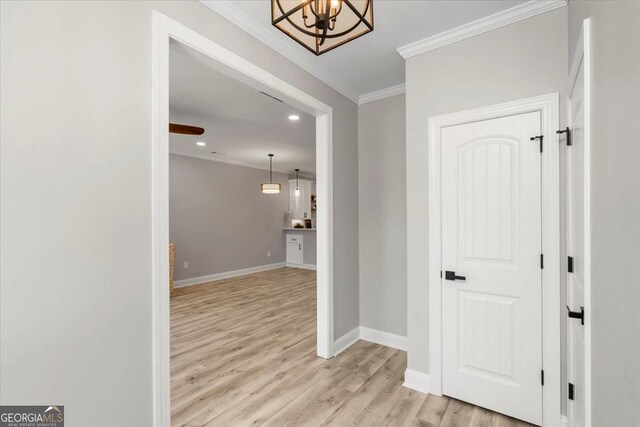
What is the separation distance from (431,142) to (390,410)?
2.00 meters

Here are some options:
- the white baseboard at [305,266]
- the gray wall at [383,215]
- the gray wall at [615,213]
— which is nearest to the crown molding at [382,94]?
the gray wall at [383,215]

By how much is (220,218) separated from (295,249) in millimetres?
2441

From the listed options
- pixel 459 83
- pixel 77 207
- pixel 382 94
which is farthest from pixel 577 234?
pixel 77 207

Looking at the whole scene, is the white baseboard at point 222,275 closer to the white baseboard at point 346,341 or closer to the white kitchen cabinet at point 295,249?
the white kitchen cabinet at point 295,249

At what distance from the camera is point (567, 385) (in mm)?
1783

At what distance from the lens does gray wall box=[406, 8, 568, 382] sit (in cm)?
189

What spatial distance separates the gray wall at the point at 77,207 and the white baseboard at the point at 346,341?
1.83 m

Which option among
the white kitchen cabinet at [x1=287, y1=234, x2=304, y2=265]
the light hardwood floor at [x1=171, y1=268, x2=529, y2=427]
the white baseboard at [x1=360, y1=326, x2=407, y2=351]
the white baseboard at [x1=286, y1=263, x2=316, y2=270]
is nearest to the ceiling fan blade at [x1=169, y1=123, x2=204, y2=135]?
the light hardwood floor at [x1=171, y1=268, x2=529, y2=427]

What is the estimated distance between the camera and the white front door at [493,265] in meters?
1.91

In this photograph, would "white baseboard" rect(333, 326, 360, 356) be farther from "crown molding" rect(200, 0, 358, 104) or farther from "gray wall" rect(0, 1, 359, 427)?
"crown molding" rect(200, 0, 358, 104)

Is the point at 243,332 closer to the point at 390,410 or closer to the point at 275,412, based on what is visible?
the point at 275,412

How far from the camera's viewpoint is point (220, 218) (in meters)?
6.81

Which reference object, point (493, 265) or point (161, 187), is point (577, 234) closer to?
point (493, 265)

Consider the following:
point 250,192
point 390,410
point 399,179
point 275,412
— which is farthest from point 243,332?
point 250,192
